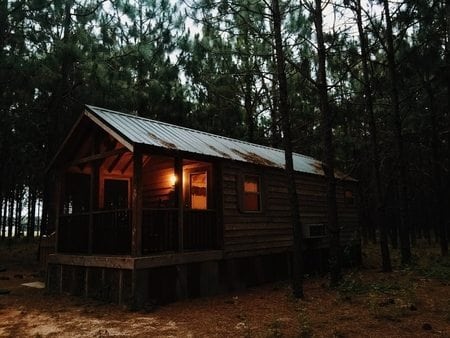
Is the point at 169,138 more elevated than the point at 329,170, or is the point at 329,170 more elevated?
the point at 169,138

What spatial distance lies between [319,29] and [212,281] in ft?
25.8

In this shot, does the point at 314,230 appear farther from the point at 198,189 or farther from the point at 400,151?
the point at 400,151

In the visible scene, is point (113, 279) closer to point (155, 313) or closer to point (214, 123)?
point (155, 313)

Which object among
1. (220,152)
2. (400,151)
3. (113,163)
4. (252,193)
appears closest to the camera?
(220,152)

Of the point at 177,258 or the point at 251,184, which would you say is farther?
the point at 251,184

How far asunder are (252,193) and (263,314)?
16.4ft

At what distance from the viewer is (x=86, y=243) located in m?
11.1

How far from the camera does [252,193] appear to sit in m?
12.5

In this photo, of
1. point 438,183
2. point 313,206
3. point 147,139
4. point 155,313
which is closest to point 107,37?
point 147,139

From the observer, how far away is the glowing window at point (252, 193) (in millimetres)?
12375

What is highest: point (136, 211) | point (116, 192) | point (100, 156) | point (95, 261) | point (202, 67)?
point (202, 67)

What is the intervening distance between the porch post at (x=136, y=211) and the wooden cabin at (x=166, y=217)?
0.9 inches

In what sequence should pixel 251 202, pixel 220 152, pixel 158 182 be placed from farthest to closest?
1. pixel 158 182
2. pixel 251 202
3. pixel 220 152

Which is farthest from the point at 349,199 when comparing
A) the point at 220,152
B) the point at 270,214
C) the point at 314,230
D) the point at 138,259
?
the point at 138,259
